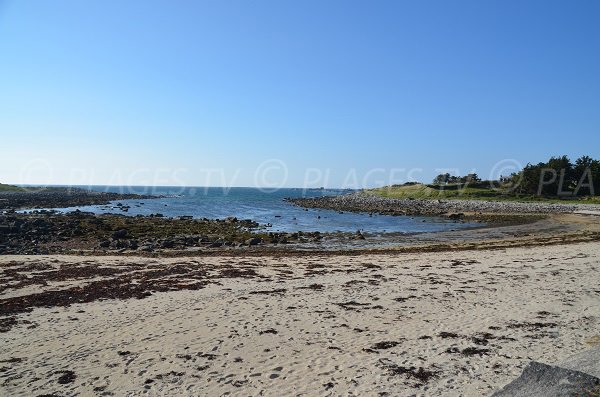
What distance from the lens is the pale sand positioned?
7957 mm

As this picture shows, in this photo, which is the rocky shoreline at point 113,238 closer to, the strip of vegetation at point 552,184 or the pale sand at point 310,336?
the pale sand at point 310,336

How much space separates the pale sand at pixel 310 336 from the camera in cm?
796

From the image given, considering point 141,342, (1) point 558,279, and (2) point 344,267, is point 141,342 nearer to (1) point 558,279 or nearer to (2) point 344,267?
(2) point 344,267

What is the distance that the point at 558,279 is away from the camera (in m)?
15.6

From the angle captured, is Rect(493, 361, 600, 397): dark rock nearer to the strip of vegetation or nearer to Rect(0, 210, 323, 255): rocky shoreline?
Rect(0, 210, 323, 255): rocky shoreline

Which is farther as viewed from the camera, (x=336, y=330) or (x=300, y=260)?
(x=300, y=260)

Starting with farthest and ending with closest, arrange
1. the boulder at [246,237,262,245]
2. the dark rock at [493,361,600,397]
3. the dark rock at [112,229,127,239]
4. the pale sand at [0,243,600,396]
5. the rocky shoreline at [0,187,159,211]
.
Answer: the rocky shoreline at [0,187,159,211]
the dark rock at [112,229,127,239]
the boulder at [246,237,262,245]
the pale sand at [0,243,600,396]
the dark rock at [493,361,600,397]

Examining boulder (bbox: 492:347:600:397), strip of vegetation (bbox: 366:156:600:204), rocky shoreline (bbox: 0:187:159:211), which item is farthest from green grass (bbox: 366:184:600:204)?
rocky shoreline (bbox: 0:187:159:211)

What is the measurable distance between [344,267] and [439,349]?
11.1m

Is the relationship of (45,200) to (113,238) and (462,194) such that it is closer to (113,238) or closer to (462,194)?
(113,238)

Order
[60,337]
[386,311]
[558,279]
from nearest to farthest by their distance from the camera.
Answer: [60,337], [386,311], [558,279]

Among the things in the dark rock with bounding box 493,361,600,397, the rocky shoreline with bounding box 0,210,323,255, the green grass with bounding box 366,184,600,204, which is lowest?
the rocky shoreline with bounding box 0,210,323,255

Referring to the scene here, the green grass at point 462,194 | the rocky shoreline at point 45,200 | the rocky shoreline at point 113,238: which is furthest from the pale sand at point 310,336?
the green grass at point 462,194

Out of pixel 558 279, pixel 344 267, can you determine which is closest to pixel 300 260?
pixel 344 267
